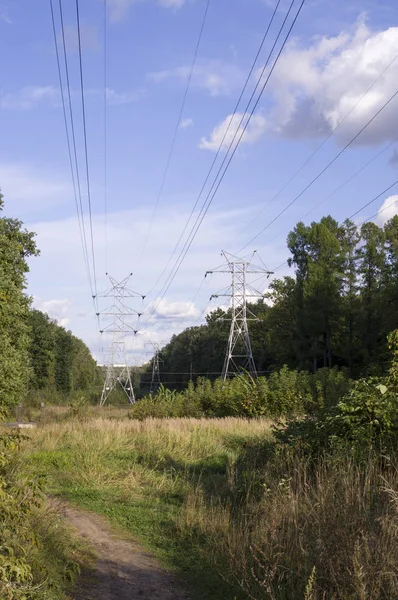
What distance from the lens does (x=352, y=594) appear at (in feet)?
16.5

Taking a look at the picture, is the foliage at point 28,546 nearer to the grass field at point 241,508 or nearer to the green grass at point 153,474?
the green grass at point 153,474

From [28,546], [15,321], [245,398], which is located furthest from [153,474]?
[15,321]

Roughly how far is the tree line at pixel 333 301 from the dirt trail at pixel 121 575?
3189cm

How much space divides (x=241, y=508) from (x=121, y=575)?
2.25 metres

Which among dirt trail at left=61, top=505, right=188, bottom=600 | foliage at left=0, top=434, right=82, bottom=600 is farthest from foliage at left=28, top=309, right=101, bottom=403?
foliage at left=0, top=434, right=82, bottom=600

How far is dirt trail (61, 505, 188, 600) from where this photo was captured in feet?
24.7

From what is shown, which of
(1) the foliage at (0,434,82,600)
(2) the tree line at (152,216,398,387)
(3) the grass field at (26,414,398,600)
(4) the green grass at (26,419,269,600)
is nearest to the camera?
(1) the foliage at (0,434,82,600)

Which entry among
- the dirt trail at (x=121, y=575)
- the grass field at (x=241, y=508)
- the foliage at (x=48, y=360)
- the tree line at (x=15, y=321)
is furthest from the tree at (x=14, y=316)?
the dirt trail at (x=121, y=575)

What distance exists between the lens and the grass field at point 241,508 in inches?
216

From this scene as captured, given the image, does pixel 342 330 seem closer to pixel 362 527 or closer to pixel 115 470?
pixel 115 470

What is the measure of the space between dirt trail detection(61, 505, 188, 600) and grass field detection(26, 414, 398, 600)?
0.25 meters

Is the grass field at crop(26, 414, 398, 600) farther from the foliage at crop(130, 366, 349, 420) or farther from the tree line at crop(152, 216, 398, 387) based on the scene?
the tree line at crop(152, 216, 398, 387)

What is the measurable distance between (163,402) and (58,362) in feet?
174

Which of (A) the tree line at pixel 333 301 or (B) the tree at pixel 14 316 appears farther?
(A) the tree line at pixel 333 301
